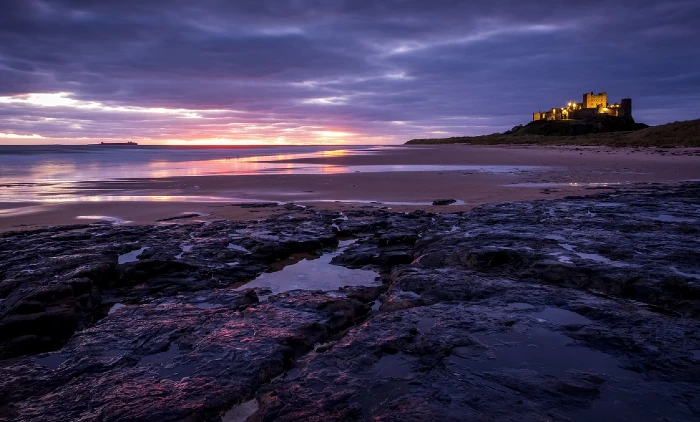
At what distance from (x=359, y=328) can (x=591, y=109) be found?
11647 centimetres

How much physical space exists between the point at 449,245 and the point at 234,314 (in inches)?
126

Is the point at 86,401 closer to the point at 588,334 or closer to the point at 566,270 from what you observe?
the point at 588,334

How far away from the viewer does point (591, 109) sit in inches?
4011

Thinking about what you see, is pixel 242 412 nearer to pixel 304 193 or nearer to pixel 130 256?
pixel 130 256

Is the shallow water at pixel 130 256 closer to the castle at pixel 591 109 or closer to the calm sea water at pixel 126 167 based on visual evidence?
the calm sea water at pixel 126 167

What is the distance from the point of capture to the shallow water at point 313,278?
4.91 meters

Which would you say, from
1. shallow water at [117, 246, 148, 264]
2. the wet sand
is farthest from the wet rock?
shallow water at [117, 246, 148, 264]

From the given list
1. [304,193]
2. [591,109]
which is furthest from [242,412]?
[591,109]

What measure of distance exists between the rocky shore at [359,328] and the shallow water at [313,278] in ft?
0.16

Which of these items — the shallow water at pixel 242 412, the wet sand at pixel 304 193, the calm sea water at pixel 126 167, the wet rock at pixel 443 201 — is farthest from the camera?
the calm sea water at pixel 126 167

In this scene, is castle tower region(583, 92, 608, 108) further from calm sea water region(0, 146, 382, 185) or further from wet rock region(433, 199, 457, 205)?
wet rock region(433, 199, 457, 205)

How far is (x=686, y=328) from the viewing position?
11.1 feet

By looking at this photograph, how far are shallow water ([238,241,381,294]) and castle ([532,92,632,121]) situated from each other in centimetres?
10888

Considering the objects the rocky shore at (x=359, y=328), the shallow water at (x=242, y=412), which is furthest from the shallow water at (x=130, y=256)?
the shallow water at (x=242, y=412)
